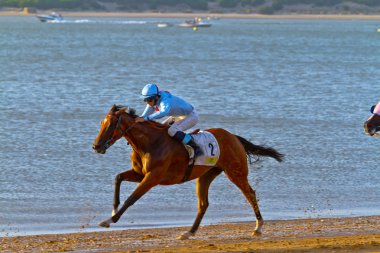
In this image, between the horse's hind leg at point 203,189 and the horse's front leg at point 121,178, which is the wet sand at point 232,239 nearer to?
the horse's hind leg at point 203,189

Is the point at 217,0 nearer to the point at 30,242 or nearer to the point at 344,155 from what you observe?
the point at 344,155

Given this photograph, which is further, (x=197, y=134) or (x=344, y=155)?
(x=344, y=155)

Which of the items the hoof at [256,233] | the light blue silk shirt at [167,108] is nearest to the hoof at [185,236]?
the hoof at [256,233]

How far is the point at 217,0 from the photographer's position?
559 ft

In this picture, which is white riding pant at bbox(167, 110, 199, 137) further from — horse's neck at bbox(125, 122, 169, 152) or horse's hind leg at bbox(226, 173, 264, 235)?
horse's hind leg at bbox(226, 173, 264, 235)

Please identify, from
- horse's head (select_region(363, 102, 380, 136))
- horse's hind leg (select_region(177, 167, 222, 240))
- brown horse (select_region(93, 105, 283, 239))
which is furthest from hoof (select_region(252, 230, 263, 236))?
horse's head (select_region(363, 102, 380, 136))

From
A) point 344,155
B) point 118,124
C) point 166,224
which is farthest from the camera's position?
point 344,155

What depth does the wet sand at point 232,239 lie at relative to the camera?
42.7ft

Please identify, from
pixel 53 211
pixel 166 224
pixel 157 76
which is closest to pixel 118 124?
pixel 166 224

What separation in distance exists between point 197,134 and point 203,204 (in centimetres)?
98

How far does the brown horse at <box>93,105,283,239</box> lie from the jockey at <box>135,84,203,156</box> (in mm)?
106

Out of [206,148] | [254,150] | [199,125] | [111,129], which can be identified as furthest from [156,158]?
[199,125]

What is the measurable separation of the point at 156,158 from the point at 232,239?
1.45 m

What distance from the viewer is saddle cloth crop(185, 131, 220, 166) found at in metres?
14.6
